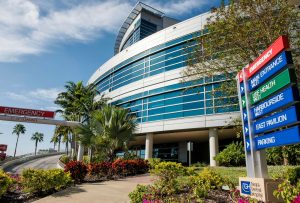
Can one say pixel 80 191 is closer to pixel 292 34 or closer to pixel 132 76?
pixel 292 34

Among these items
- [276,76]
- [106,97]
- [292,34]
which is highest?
[106,97]

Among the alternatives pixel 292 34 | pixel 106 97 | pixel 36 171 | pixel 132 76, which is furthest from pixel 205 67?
pixel 106 97

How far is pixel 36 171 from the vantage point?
1068 centimetres

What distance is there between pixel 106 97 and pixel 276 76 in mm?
35913

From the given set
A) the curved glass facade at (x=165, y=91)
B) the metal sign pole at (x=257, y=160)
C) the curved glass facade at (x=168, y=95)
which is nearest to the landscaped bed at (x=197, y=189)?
the metal sign pole at (x=257, y=160)

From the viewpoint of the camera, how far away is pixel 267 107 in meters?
6.29

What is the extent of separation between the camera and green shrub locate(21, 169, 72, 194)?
10.3m

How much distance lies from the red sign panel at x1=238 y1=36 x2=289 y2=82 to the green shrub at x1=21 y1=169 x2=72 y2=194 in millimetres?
8258

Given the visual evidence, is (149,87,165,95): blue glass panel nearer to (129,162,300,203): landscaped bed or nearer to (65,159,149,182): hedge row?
(65,159,149,182): hedge row

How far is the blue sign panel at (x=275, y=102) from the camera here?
5309 millimetres

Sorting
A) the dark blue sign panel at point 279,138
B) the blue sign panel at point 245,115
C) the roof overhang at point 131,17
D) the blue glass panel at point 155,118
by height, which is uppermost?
the roof overhang at point 131,17

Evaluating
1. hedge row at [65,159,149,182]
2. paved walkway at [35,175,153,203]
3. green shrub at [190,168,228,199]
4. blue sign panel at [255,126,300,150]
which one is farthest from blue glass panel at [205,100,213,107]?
A: blue sign panel at [255,126,300,150]

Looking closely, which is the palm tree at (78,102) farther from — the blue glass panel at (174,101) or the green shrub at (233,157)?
the green shrub at (233,157)

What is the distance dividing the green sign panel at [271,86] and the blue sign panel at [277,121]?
55 cm
